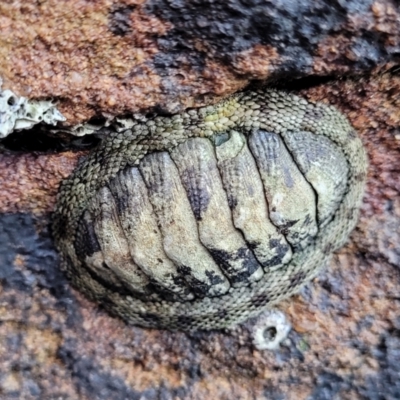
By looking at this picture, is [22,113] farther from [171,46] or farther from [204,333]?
[204,333]

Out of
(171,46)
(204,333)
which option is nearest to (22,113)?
(171,46)

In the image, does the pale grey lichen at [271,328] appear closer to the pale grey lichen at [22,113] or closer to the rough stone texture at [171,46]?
the rough stone texture at [171,46]

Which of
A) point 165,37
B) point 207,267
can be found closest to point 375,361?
point 207,267

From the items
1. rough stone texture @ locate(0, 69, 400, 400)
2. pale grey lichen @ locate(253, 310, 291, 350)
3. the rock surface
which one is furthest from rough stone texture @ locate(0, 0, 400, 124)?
pale grey lichen @ locate(253, 310, 291, 350)

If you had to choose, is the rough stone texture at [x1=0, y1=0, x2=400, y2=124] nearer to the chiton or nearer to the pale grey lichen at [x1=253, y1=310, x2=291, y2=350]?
the chiton

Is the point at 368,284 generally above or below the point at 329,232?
below

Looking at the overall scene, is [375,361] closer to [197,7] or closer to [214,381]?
[214,381]

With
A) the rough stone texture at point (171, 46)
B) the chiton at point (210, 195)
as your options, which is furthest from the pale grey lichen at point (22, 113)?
the chiton at point (210, 195)
